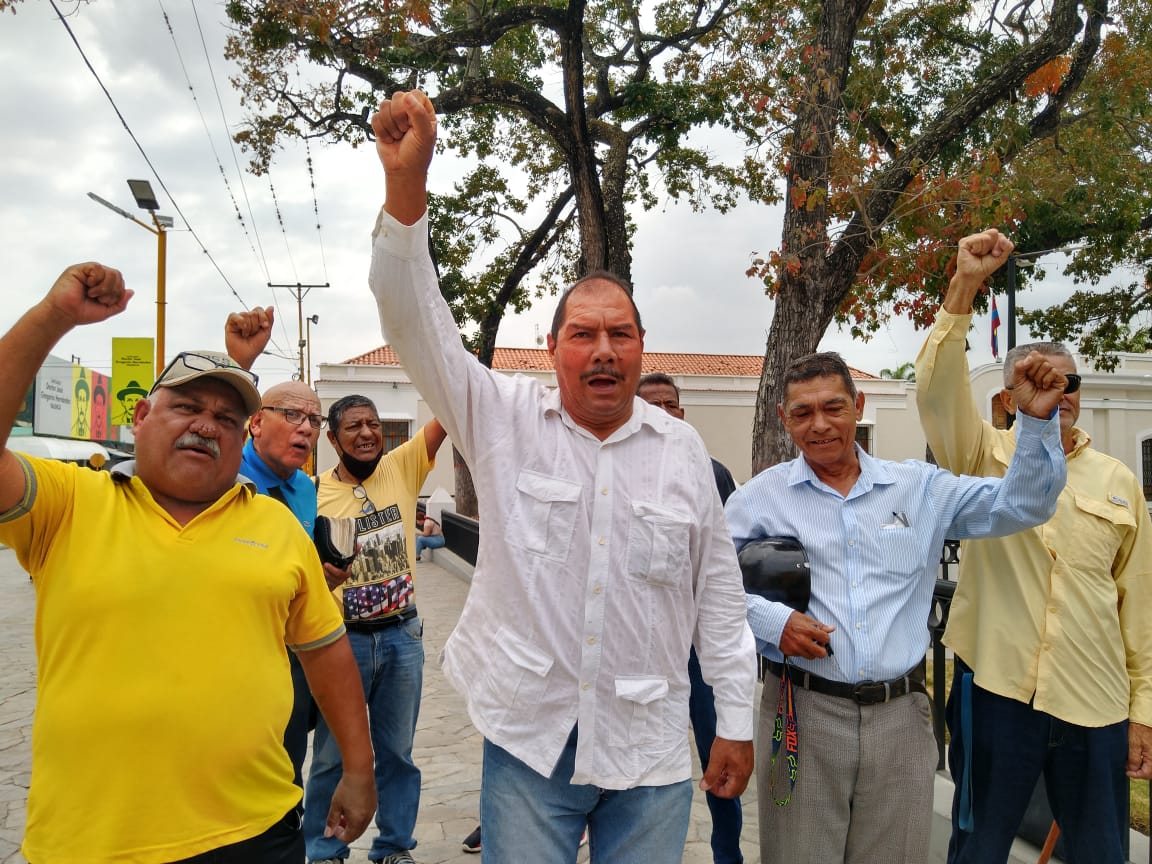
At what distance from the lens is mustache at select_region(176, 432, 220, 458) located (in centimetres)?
211

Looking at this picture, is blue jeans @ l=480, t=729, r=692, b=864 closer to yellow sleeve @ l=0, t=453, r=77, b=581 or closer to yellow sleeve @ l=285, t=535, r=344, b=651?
yellow sleeve @ l=285, t=535, r=344, b=651

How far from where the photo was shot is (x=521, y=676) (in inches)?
81.3

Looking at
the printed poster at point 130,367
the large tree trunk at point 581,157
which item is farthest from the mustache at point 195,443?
the printed poster at point 130,367

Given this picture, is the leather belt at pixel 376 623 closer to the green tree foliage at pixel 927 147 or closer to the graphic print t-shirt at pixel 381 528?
the graphic print t-shirt at pixel 381 528

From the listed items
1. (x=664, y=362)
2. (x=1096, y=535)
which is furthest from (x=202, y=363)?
(x=664, y=362)

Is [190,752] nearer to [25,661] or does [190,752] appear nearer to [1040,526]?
[1040,526]

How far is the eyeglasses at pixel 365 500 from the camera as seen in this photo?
388cm

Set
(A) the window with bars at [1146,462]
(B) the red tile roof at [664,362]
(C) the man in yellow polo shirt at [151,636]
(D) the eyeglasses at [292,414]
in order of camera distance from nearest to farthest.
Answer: (C) the man in yellow polo shirt at [151,636], (D) the eyeglasses at [292,414], (A) the window with bars at [1146,462], (B) the red tile roof at [664,362]

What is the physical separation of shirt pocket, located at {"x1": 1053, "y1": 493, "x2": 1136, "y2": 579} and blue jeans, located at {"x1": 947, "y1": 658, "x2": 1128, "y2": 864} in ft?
→ 1.66

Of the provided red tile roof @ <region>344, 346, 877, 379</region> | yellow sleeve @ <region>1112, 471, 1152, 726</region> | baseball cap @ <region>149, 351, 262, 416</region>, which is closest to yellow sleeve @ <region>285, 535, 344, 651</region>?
baseball cap @ <region>149, 351, 262, 416</region>

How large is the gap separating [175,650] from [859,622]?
6.24 ft

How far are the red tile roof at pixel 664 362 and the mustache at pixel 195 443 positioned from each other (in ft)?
97.9

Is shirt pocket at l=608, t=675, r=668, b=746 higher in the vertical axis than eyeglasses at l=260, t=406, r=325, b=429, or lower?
lower

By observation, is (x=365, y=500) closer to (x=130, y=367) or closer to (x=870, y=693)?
(x=870, y=693)
